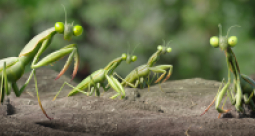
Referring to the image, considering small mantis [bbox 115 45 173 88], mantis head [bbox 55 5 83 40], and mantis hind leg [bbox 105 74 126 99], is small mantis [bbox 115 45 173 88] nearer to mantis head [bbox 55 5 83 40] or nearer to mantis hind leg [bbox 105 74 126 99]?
mantis hind leg [bbox 105 74 126 99]

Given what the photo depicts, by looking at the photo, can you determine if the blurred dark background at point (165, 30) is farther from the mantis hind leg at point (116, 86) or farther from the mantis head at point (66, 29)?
the mantis head at point (66, 29)

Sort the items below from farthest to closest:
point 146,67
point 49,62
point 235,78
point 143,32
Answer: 1. point 143,32
2. point 146,67
3. point 235,78
4. point 49,62

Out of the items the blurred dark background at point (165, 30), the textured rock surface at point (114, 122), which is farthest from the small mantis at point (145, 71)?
the blurred dark background at point (165, 30)

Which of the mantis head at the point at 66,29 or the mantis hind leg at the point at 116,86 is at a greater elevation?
the mantis head at the point at 66,29

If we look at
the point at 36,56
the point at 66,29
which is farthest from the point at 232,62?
the point at 36,56

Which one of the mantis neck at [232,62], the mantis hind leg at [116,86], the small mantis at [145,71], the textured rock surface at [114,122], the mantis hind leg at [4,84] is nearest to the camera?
the textured rock surface at [114,122]

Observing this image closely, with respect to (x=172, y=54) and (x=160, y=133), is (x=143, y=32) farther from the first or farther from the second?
(x=160, y=133)

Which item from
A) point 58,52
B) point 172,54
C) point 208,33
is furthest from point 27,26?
point 208,33
